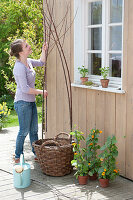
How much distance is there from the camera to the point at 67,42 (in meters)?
4.87

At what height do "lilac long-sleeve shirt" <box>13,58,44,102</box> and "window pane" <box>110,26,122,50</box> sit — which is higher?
"window pane" <box>110,26,122,50</box>

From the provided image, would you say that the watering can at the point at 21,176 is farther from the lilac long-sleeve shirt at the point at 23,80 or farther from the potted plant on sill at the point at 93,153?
the lilac long-sleeve shirt at the point at 23,80

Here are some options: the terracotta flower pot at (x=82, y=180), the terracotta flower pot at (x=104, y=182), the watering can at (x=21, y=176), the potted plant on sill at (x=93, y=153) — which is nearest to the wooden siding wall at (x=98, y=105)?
the potted plant on sill at (x=93, y=153)

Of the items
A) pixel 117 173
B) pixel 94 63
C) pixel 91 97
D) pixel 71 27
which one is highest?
pixel 71 27

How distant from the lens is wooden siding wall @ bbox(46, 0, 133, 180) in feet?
12.7

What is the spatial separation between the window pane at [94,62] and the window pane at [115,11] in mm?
506

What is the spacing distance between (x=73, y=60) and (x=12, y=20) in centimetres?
592

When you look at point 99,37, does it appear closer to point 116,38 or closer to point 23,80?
point 116,38

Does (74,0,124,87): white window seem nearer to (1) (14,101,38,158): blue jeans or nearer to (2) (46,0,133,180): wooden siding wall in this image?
(2) (46,0,133,180): wooden siding wall

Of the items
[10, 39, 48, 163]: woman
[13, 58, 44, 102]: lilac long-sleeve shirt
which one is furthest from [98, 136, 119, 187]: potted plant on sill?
[13, 58, 44, 102]: lilac long-sleeve shirt

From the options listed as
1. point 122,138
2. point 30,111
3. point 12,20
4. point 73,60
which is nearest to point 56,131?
point 30,111

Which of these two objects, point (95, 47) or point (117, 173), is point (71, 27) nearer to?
point (95, 47)

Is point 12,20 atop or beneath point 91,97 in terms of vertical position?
atop

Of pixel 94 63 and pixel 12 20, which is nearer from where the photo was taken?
pixel 94 63
